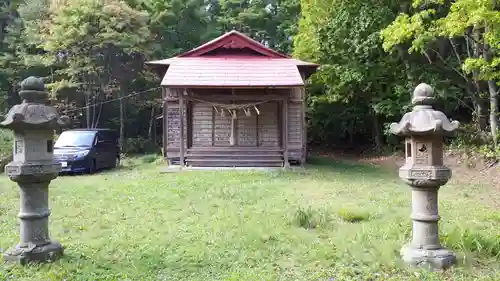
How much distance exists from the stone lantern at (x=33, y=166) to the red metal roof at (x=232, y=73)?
8.77 meters

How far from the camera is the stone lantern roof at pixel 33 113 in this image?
4461 millimetres

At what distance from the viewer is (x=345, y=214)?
688 centimetres

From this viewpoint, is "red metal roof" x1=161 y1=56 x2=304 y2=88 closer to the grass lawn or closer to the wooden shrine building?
the wooden shrine building

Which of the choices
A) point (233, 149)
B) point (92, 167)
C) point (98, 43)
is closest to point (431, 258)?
point (233, 149)

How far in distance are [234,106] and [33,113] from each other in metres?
10.1

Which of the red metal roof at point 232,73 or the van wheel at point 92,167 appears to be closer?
the red metal roof at point 232,73

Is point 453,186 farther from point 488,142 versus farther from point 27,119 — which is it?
point 27,119

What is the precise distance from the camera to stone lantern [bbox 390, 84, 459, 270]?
4488 mm

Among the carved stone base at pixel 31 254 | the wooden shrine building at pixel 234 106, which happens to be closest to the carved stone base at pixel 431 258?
the carved stone base at pixel 31 254

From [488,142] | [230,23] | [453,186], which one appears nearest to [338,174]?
[453,186]

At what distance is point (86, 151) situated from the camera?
14.0 m

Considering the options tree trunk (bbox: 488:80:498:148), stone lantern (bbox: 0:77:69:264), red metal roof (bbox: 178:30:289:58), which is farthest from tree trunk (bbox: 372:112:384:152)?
stone lantern (bbox: 0:77:69:264)

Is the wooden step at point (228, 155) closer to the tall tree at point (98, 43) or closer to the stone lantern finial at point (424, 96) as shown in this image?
the tall tree at point (98, 43)

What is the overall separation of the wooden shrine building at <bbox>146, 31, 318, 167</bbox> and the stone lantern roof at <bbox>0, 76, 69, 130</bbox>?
28.7 feet
